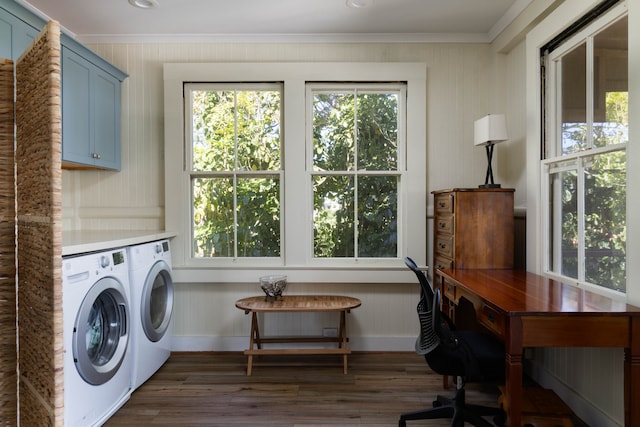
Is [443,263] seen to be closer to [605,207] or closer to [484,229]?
[484,229]

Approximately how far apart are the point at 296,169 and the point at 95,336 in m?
1.87

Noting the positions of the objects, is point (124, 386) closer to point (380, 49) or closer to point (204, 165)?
point (204, 165)

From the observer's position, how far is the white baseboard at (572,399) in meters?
2.18

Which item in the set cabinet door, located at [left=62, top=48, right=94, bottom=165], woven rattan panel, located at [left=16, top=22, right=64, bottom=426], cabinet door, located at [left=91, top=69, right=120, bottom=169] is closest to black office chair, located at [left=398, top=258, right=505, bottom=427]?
woven rattan panel, located at [left=16, top=22, right=64, bottom=426]

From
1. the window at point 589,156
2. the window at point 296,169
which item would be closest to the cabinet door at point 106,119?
the window at point 296,169

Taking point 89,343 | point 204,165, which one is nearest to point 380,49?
point 204,165

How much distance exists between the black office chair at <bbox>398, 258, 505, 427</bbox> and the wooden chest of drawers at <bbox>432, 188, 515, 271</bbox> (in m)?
0.68

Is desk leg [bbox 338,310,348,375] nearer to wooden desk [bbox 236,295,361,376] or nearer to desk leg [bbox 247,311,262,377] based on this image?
wooden desk [bbox 236,295,361,376]

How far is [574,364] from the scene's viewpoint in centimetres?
244

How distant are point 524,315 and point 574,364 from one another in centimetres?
109

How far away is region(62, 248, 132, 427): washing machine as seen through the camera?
1.96m

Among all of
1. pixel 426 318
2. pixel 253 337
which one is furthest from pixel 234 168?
pixel 426 318

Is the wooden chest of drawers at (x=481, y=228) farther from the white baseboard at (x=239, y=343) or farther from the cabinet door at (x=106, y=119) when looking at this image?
the cabinet door at (x=106, y=119)

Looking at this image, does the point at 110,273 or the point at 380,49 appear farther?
the point at 380,49
